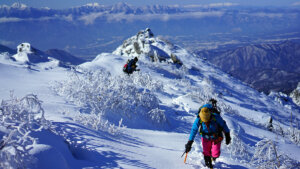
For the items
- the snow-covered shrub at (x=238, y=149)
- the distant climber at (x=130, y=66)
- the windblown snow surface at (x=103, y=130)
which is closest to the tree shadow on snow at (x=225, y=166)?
the windblown snow surface at (x=103, y=130)

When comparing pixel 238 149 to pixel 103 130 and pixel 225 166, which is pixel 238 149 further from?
pixel 103 130

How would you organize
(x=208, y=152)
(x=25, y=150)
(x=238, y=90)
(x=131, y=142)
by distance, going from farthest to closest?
(x=238, y=90), (x=131, y=142), (x=208, y=152), (x=25, y=150)

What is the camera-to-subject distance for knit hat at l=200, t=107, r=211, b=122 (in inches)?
181

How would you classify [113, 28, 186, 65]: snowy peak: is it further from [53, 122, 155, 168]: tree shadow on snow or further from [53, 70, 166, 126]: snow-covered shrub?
[53, 122, 155, 168]: tree shadow on snow

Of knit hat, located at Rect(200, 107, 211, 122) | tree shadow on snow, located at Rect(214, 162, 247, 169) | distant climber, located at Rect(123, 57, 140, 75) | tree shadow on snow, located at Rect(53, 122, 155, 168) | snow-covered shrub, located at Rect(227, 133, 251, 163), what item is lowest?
snow-covered shrub, located at Rect(227, 133, 251, 163)

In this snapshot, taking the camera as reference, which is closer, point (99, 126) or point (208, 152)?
point (208, 152)

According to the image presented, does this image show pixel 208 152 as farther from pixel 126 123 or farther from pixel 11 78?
pixel 11 78

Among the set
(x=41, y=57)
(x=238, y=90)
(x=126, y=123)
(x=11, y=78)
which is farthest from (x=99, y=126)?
(x=238, y=90)

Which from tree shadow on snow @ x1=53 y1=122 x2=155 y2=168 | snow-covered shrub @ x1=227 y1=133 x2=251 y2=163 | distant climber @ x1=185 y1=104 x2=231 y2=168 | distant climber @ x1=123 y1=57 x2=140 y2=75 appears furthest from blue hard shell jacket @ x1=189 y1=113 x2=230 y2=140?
distant climber @ x1=123 y1=57 x2=140 y2=75

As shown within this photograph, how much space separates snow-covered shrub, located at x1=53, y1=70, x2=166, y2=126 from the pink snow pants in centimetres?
385

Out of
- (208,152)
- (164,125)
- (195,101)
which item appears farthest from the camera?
(195,101)

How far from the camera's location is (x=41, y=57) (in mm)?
19719

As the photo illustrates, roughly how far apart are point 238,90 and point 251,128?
58.2 feet

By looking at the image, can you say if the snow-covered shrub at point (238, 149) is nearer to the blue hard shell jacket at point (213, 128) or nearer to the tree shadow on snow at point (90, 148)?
the blue hard shell jacket at point (213, 128)
